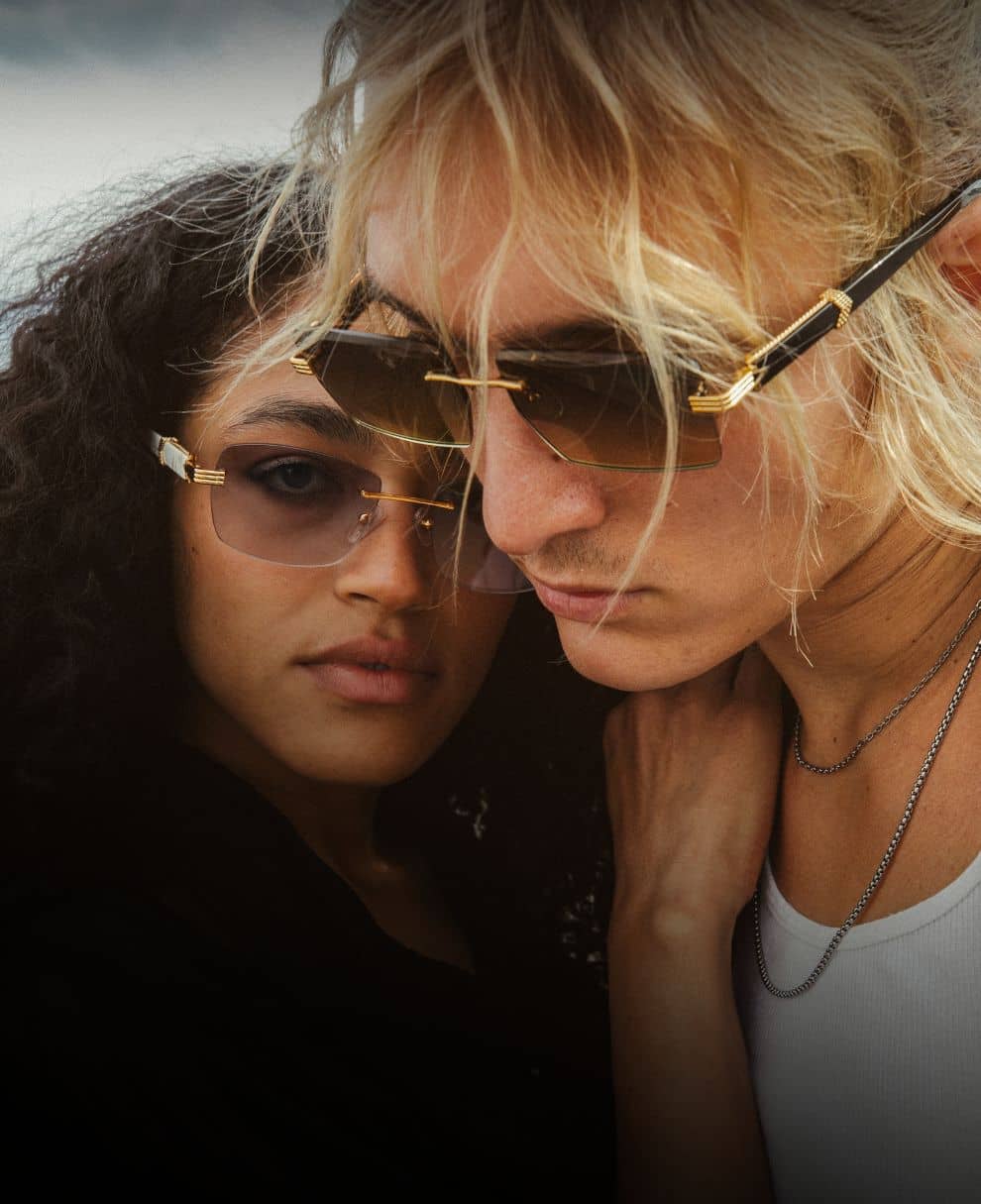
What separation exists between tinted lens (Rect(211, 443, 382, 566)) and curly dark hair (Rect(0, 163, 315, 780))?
11 cm

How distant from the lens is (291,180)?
0.92 metres

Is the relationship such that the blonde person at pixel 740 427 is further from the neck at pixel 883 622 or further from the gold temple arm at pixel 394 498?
the gold temple arm at pixel 394 498

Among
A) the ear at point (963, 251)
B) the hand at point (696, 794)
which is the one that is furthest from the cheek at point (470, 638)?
the ear at point (963, 251)

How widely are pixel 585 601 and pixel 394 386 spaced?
26 cm

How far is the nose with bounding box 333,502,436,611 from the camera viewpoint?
111 cm

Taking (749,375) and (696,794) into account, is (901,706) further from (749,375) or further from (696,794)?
(749,375)

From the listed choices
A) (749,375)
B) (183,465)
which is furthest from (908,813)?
(183,465)

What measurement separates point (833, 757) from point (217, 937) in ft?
2.22

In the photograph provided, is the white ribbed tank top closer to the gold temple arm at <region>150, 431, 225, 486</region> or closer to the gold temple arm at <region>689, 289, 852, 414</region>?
the gold temple arm at <region>689, 289, 852, 414</region>

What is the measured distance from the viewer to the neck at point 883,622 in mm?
1042

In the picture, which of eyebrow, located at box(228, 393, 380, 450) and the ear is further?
eyebrow, located at box(228, 393, 380, 450)

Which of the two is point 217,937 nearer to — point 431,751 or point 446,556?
point 431,751

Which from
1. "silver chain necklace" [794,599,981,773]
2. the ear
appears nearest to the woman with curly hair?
"silver chain necklace" [794,599,981,773]

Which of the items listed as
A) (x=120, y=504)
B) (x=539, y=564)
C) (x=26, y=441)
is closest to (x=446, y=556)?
(x=539, y=564)
